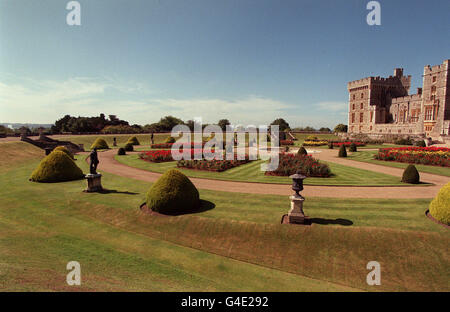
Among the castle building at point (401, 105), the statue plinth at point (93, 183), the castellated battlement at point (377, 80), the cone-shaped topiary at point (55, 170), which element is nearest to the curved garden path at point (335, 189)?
the statue plinth at point (93, 183)

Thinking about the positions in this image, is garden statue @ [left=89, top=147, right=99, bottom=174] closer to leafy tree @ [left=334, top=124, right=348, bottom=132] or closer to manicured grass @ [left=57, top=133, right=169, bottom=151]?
manicured grass @ [left=57, top=133, right=169, bottom=151]

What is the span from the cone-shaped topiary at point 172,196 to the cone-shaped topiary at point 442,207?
10458 millimetres

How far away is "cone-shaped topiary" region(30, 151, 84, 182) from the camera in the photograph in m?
16.6

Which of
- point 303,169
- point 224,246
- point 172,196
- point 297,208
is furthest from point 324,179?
point 172,196

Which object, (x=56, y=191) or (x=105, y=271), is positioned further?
(x=56, y=191)

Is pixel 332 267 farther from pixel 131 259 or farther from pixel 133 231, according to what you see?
pixel 133 231

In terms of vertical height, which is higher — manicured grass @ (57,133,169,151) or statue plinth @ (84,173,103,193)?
manicured grass @ (57,133,169,151)

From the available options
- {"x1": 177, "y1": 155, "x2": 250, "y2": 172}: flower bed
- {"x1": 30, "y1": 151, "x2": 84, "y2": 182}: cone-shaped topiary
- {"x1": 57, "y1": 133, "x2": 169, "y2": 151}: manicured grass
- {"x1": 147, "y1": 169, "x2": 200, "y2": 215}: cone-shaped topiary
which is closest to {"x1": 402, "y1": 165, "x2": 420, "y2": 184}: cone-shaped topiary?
{"x1": 177, "y1": 155, "x2": 250, "y2": 172}: flower bed

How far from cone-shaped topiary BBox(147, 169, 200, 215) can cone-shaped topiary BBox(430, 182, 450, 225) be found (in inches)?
412

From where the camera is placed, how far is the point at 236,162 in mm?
24578

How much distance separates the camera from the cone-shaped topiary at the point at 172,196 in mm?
Answer: 10758

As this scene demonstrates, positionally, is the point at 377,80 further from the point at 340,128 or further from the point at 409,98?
the point at 340,128
